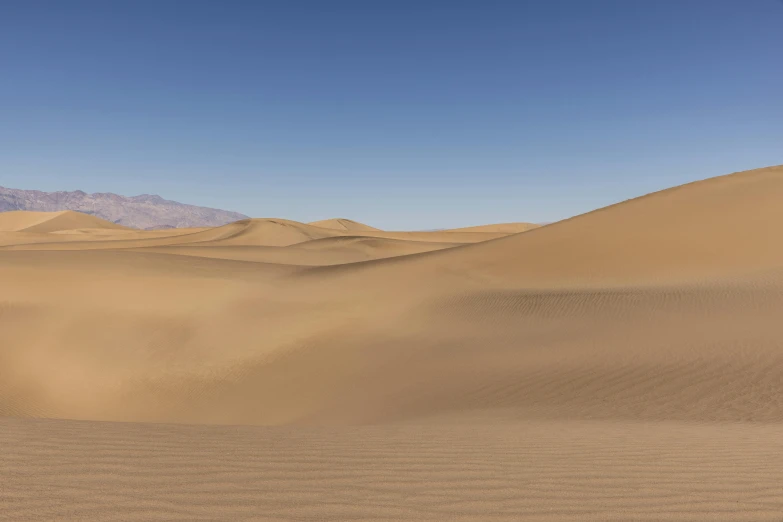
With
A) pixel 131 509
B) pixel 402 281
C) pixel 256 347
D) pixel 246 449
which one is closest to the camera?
pixel 131 509

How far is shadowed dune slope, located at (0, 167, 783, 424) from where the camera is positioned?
31.0 ft

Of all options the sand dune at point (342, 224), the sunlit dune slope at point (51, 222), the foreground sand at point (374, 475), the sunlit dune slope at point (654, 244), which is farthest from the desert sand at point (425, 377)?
the sunlit dune slope at point (51, 222)

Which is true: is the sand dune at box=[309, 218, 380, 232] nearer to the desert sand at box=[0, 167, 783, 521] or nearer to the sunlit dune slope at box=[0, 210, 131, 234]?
the sunlit dune slope at box=[0, 210, 131, 234]


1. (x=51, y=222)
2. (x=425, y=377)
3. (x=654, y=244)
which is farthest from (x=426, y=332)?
(x=51, y=222)

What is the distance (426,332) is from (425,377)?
3.41 m

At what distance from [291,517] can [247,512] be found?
28 centimetres

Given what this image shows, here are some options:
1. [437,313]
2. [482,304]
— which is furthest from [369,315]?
[482,304]

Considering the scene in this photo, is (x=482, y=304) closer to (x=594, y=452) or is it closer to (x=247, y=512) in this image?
(x=594, y=452)

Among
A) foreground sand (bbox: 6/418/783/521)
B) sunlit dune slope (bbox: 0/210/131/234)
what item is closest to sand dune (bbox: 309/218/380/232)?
sunlit dune slope (bbox: 0/210/131/234)

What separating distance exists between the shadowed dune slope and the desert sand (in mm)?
72

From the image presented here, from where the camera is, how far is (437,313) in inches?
640

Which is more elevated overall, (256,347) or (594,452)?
(594,452)

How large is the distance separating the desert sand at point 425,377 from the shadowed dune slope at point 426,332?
0.24ft

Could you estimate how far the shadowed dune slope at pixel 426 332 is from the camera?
946cm
